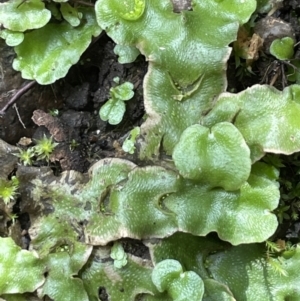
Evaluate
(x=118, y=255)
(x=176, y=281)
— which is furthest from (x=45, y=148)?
(x=176, y=281)

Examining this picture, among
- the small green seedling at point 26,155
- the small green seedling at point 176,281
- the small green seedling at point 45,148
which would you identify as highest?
the small green seedling at point 45,148

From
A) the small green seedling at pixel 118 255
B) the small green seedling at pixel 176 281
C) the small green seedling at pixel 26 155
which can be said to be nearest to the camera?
the small green seedling at pixel 176 281

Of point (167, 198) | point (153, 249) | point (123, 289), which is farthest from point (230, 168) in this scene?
point (123, 289)

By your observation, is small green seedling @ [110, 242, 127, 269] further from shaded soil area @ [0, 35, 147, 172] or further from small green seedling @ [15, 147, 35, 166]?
small green seedling @ [15, 147, 35, 166]

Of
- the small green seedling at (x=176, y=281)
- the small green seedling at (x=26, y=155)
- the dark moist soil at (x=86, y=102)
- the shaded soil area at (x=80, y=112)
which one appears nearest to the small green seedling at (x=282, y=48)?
the dark moist soil at (x=86, y=102)

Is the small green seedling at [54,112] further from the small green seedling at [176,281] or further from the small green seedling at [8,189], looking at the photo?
the small green seedling at [176,281]

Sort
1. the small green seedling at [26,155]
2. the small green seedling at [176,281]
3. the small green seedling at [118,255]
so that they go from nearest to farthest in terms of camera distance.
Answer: the small green seedling at [176,281], the small green seedling at [118,255], the small green seedling at [26,155]
